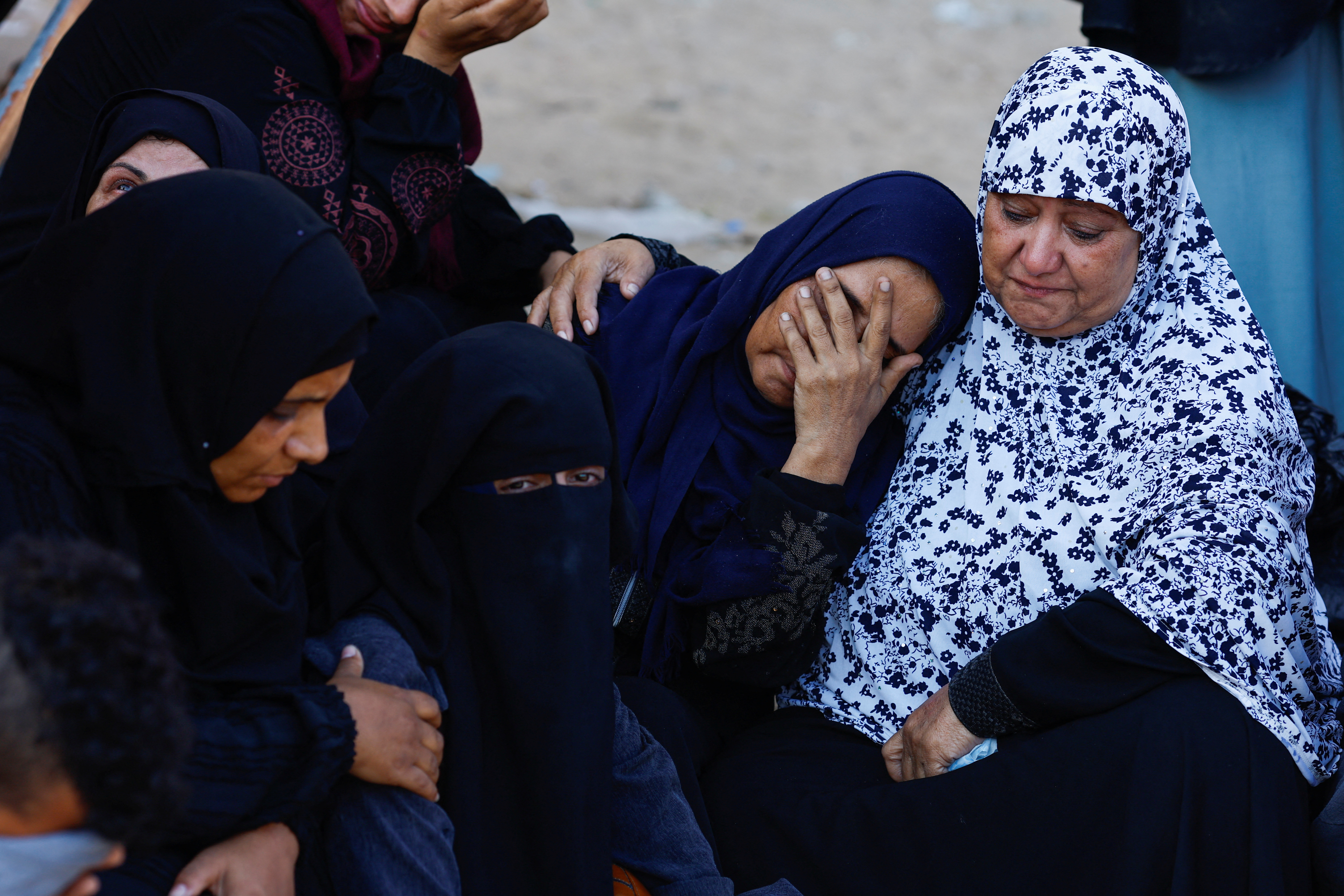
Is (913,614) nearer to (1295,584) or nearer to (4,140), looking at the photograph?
(1295,584)

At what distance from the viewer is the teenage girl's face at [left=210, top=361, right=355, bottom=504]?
1.59 metres

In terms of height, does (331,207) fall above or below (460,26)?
below

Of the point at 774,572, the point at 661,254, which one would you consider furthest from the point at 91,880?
the point at 661,254

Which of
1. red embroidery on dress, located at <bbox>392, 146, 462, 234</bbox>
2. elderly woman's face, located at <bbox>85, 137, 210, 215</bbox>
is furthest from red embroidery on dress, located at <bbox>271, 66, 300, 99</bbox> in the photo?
elderly woman's face, located at <bbox>85, 137, 210, 215</bbox>

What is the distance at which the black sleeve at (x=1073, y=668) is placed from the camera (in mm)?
2102

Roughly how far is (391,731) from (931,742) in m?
0.97

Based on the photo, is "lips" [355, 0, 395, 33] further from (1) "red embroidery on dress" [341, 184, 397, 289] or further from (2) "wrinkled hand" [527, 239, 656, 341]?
(2) "wrinkled hand" [527, 239, 656, 341]

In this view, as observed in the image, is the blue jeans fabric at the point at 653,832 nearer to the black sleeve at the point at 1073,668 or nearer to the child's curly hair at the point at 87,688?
the black sleeve at the point at 1073,668

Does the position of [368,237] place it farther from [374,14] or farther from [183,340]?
[183,340]

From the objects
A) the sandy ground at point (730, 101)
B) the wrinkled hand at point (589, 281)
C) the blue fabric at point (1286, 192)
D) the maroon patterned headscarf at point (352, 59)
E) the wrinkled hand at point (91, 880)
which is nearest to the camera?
the wrinkled hand at point (91, 880)

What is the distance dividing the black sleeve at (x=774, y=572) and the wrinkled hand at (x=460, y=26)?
1.07m

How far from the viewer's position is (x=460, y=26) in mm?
2609

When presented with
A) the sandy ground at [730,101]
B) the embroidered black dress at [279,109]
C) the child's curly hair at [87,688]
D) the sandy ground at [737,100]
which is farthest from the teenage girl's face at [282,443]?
the sandy ground at [737,100]

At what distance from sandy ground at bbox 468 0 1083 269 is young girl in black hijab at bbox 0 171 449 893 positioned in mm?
4914
